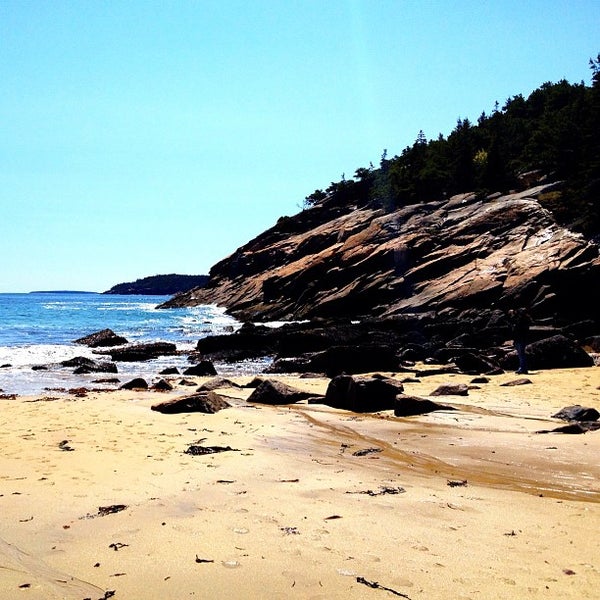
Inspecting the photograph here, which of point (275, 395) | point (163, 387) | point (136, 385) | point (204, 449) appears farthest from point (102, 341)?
point (204, 449)

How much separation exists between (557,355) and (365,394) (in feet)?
31.6

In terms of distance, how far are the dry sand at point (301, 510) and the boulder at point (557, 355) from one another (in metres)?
8.77

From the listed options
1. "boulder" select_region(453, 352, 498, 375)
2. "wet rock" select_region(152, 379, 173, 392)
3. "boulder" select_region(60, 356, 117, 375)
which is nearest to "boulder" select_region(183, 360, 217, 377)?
"boulder" select_region(60, 356, 117, 375)

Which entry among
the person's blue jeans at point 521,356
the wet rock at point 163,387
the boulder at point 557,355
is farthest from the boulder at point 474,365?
the wet rock at point 163,387

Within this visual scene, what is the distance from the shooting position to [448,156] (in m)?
76.8

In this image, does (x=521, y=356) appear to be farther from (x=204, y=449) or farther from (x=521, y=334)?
(x=204, y=449)

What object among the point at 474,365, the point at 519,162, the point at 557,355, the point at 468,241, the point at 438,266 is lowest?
the point at 474,365

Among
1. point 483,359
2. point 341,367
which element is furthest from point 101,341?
point 483,359

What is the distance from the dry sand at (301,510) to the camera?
434 cm

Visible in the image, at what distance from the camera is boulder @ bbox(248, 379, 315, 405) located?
1512 centimetres

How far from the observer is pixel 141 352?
31109mm

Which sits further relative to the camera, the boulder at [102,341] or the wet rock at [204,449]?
the boulder at [102,341]

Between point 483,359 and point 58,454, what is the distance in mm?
15767

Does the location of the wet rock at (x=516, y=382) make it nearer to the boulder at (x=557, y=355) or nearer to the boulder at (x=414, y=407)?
the boulder at (x=557, y=355)
